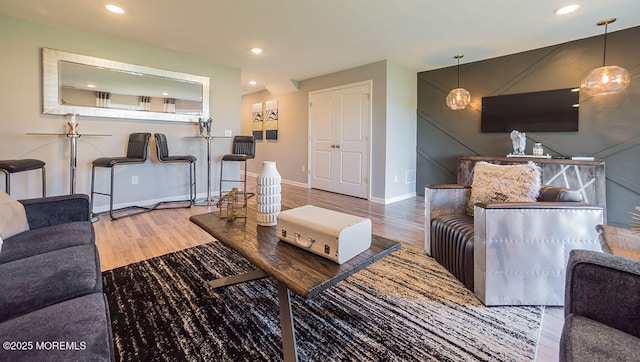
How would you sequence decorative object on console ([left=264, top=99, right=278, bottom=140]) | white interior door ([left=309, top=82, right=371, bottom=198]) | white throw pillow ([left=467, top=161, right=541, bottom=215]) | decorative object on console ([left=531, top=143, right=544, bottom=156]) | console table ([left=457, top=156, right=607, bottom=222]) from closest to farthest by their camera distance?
white throw pillow ([left=467, top=161, right=541, bottom=215])
console table ([left=457, top=156, right=607, bottom=222])
decorative object on console ([left=531, top=143, right=544, bottom=156])
white interior door ([left=309, top=82, right=371, bottom=198])
decorative object on console ([left=264, top=99, right=278, bottom=140])

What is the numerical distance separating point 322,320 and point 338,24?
3.00m

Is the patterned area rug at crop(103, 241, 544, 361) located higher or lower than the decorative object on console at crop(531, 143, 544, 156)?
lower

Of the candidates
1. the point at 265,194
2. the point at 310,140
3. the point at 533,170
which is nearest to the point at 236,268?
the point at 265,194

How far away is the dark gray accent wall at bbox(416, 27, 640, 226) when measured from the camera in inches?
135

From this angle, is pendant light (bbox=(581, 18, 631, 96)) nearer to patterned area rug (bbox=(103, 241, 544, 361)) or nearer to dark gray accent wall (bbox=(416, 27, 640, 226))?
dark gray accent wall (bbox=(416, 27, 640, 226))

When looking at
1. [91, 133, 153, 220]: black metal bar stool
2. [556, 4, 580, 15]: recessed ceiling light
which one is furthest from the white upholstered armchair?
[91, 133, 153, 220]: black metal bar stool

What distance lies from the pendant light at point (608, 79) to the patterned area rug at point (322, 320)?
286cm

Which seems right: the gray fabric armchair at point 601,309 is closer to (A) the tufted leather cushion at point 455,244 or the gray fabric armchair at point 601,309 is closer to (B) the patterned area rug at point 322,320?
(B) the patterned area rug at point 322,320

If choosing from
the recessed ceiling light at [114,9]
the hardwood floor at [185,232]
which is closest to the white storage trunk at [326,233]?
the hardwood floor at [185,232]

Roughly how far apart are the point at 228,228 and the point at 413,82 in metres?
4.66

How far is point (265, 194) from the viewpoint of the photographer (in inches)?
64.8

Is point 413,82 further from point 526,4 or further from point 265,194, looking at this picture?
point 265,194
